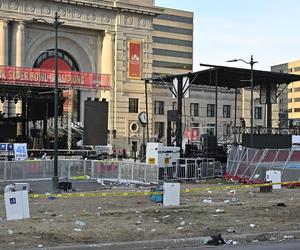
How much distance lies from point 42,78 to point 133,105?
79.9 feet

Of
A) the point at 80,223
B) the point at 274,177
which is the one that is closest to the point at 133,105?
the point at 274,177

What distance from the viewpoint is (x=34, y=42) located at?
65.6 m

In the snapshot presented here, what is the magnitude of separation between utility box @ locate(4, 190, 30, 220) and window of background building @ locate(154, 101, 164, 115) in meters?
60.6

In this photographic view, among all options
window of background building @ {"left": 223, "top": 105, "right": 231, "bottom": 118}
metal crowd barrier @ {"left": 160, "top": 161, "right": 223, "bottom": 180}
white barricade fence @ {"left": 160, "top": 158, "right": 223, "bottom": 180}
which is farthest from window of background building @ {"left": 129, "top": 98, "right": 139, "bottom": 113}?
metal crowd barrier @ {"left": 160, "top": 161, "right": 223, "bottom": 180}

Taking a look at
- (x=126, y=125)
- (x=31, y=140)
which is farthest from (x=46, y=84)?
(x=126, y=125)

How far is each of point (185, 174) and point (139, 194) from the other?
11835mm

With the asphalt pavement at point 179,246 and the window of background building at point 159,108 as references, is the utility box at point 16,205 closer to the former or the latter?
the asphalt pavement at point 179,246

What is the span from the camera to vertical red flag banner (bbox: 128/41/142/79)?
70188 mm

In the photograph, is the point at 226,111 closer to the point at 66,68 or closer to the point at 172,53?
the point at 66,68

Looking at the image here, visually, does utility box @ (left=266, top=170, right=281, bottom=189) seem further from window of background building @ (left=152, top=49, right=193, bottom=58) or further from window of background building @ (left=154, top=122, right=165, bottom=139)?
window of background building @ (left=152, top=49, right=193, bottom=58)

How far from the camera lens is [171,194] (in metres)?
18.5

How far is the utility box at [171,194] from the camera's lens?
→ 18406mm

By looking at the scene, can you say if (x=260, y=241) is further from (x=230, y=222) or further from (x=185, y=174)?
(x=185, y=174)

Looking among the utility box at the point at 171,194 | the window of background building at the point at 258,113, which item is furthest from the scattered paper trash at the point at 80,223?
the window of background building at the point at 258,113
